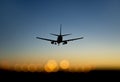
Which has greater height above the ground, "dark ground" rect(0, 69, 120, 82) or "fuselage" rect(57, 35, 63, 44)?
"fuselage" rect(57, 35, 63, 44)

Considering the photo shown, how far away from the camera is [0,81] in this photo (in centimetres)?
8800

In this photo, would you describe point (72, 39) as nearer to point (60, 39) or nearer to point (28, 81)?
point (60, 39)

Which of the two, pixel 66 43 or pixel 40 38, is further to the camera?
pixel 40 38

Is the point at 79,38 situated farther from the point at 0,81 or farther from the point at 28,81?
the point at 0,81

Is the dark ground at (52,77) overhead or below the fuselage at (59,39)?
below

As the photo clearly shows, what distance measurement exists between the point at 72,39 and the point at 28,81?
130 feet

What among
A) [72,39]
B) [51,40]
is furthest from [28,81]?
[72,39]

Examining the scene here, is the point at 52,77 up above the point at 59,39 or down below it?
below

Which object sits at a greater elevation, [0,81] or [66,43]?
[66,43]

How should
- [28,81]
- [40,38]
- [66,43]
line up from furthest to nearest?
[40,38] → [66,43] → [28,81]

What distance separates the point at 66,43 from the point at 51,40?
9177mm

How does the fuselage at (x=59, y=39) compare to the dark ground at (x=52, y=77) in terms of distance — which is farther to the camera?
the fuselage at (x=59, y=39)

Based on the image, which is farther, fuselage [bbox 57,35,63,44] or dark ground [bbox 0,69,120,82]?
fuselage [bbox 57,35,63,44]

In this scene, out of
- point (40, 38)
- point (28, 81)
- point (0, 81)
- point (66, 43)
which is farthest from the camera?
point (40, 38)
